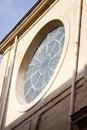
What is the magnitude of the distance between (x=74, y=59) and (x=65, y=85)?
1.88 ft

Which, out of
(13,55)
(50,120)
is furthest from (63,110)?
(13,55)

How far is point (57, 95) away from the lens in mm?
9328

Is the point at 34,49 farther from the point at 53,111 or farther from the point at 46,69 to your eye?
the point at 53,111

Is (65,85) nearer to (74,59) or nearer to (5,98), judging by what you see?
(74,59)

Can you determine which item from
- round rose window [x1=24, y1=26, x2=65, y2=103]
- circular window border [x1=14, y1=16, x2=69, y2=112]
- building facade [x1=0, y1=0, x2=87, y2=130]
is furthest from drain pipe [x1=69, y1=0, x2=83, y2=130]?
round rose window [x1=24, y1=26, x2=65, y2=103]

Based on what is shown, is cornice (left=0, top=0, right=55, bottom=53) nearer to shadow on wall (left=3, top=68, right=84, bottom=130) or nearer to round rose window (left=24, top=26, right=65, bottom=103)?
round rose window (left=24, top=26, right=65, bottom=103)

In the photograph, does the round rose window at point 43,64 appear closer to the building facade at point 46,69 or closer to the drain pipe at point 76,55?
the building facade at point 46,69

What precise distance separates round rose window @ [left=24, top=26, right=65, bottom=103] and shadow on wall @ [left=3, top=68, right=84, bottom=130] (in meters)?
0.94

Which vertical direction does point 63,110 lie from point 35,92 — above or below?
below

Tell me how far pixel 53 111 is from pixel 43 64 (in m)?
2.51

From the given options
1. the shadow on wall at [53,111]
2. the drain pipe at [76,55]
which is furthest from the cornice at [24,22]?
the shadow on wall at [53,111]

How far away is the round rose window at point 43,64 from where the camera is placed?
1099 centimetres

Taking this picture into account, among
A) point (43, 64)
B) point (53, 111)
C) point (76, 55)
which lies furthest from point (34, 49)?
point (53, 111)

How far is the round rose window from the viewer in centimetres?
1099
